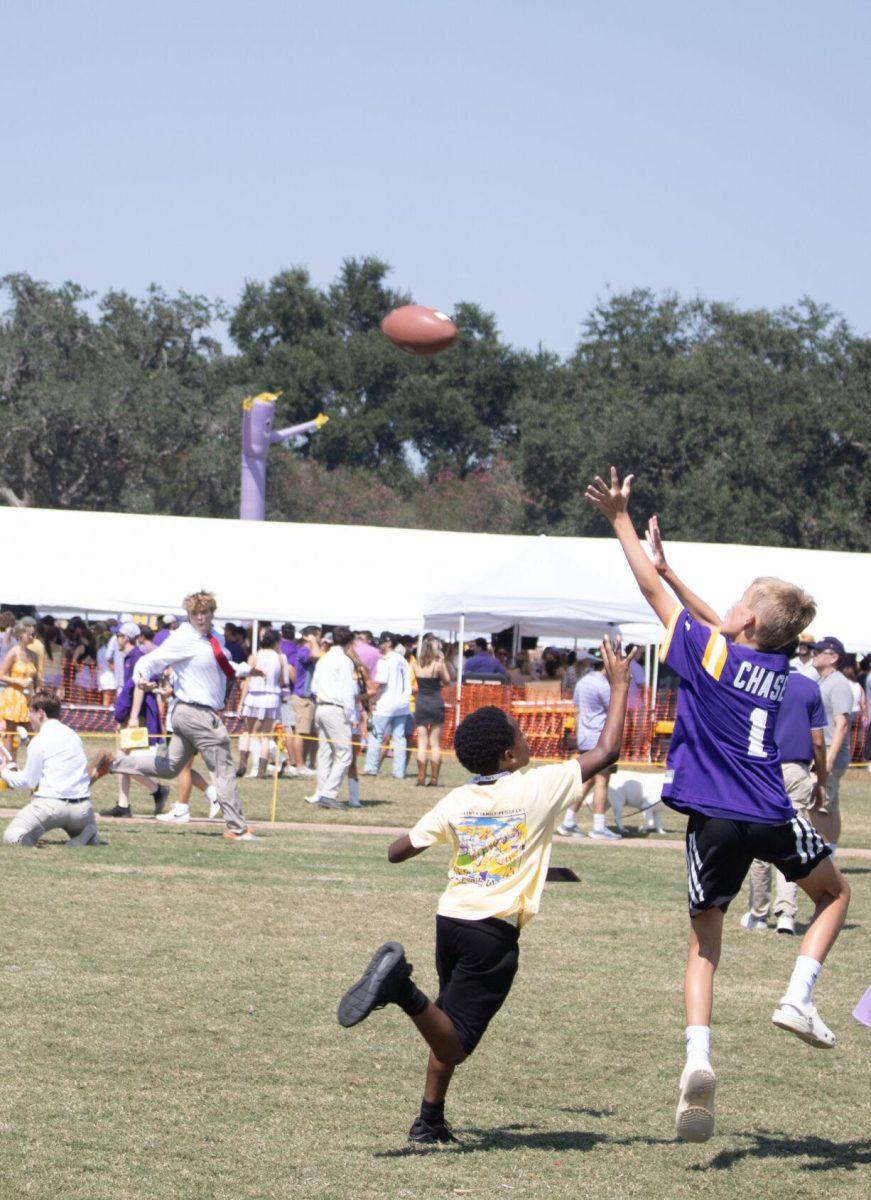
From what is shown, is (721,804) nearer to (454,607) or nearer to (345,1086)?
(345,1086)

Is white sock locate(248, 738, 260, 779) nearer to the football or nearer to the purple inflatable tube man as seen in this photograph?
the football

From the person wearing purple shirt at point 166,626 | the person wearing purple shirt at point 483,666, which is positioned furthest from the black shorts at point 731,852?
the person wearing purple shirt at point 483,666

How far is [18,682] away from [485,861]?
51.6 feet

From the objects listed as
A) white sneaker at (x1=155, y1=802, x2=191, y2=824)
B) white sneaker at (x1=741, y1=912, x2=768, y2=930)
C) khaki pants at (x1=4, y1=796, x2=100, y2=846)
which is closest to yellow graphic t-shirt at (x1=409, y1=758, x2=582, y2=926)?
white sneaker at (x1=741, y1=912, x2=768, y2=930)

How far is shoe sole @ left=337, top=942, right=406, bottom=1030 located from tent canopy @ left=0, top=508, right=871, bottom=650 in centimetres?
2241

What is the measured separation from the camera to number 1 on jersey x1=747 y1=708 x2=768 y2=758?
579 centimetres

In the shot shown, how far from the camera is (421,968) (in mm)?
9461

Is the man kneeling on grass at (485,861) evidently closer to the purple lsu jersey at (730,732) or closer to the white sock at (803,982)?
the purple lsu jersey at (730,732)

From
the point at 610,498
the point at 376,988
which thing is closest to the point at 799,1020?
the point at 376,988

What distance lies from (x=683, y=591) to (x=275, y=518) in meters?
66.6

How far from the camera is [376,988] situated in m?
5.30

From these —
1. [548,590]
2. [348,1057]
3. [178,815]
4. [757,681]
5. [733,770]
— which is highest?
[548,590]

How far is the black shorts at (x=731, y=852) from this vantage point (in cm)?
577

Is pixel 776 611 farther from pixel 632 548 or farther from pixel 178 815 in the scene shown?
pixel 178 815
